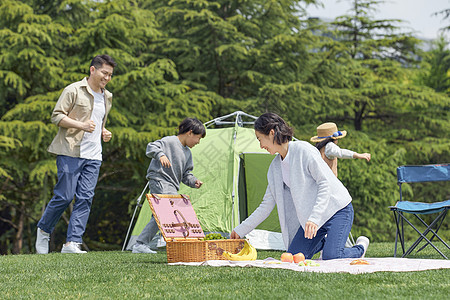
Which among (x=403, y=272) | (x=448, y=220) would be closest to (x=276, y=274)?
(x=403, y=272)

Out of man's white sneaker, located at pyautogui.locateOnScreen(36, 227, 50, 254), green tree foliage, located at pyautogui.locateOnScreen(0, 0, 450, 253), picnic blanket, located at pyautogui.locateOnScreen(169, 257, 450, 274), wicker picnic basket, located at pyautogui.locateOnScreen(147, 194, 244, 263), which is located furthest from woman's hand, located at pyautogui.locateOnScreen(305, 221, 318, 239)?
green tree foliage, located at pyautogui.locateOnScreen(0, 0, 450, 253)

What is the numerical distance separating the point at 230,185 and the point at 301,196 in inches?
95.0

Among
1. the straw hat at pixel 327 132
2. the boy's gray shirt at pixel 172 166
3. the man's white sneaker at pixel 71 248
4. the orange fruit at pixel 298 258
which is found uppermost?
the straw hat at pixel 327 132

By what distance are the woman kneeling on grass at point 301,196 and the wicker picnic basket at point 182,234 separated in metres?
0.18

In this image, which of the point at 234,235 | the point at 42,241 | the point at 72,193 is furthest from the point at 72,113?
the point at 234,235

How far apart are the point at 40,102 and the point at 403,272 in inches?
233

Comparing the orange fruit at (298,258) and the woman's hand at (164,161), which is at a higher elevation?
the woman's hand at (164,161)

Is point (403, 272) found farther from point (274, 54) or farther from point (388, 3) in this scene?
point (388, 3)

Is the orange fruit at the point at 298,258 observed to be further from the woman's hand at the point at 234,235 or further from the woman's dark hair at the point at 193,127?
the woman's dark hair at the point at 193,127

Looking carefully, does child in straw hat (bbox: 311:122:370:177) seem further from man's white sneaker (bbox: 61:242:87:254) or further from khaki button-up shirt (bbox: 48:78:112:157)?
man's white sneaker (bbox: 61:242:87:254)

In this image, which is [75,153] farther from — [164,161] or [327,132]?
[327,132]

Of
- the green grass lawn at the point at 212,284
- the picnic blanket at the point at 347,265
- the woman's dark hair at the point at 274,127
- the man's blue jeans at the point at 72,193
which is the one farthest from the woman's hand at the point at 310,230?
the man's blue jeans at the point at 72,193

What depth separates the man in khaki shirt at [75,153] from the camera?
4.39m

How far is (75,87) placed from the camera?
452 cm
